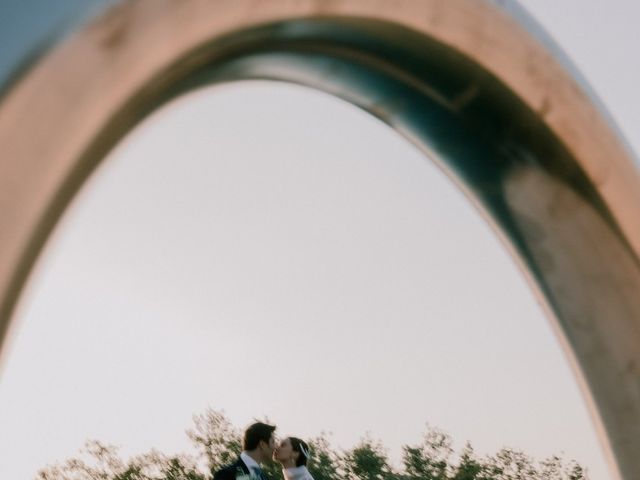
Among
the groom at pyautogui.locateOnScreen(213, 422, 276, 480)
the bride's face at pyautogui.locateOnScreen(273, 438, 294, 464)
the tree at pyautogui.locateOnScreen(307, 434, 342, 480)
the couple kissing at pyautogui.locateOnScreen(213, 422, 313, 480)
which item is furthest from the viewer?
the tree at pyautogui.locateOnScreen(307, 434, 342, 480)

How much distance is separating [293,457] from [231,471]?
9.41 feet

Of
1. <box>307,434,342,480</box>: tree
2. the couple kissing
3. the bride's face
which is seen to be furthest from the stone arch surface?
<box>307,434,342,480</box>: tree

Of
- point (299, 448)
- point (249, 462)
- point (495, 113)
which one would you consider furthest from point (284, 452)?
point (495, 113)

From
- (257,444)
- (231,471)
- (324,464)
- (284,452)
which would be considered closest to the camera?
(231,471)

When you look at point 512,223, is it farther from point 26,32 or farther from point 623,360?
point 26,32

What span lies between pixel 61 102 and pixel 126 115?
133 mm

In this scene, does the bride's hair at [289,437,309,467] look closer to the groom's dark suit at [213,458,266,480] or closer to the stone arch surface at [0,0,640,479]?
the groom's dark suit at [213,458,266,480]

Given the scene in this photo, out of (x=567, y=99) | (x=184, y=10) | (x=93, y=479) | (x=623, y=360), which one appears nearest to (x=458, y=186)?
(x=567, y=99)

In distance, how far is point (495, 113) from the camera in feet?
5.87

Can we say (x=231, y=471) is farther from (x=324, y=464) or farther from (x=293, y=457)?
(x=324, y=464)

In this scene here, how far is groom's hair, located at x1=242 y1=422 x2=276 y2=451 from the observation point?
7.40 m

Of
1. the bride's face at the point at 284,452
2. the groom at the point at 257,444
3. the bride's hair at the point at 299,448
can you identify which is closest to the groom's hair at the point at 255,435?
the groom at the point at 257,444

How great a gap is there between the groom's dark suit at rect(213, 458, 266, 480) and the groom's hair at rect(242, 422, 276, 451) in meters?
0.52

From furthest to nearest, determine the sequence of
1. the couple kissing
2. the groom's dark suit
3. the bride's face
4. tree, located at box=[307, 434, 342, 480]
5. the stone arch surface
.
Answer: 1. tree, located at box=[307, 434, 342, 480]
2. the bride's face
3. the couple kissing
4. the groom's dark suit
5. the stone arch surface
